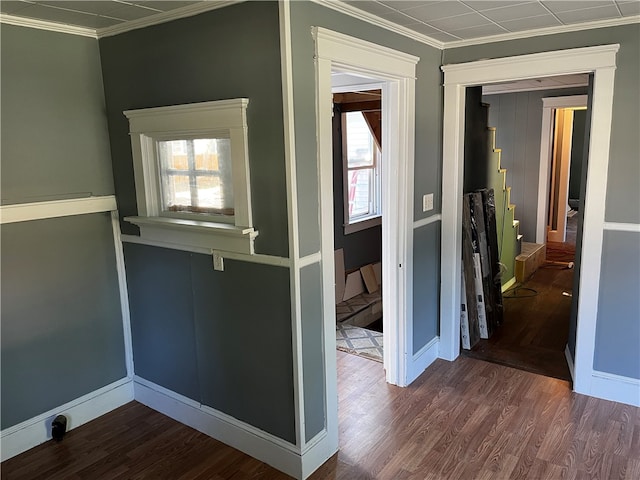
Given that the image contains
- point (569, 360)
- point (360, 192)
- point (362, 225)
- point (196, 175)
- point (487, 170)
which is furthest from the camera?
point (360, 192)

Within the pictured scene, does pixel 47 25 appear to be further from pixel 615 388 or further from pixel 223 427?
pixel 615 388

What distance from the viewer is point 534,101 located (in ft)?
19.5

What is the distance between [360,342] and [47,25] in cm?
299

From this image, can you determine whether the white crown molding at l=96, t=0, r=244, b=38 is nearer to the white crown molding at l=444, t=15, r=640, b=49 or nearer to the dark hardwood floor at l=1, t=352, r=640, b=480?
the white crown molding at l=444, t=15, r=640, b=49

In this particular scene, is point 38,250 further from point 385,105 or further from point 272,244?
point 385,105

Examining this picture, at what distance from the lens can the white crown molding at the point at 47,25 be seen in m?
2.37

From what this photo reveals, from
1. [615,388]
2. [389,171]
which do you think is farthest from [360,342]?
[615,388]

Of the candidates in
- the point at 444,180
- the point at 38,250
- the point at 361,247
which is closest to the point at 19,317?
the point at 38,250

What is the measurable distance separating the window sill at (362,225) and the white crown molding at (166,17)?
327 centimetres

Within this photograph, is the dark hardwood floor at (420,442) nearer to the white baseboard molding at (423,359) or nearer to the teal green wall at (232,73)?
the white baseboard molding at (423,359)

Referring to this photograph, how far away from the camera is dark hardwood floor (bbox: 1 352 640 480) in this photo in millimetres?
2469

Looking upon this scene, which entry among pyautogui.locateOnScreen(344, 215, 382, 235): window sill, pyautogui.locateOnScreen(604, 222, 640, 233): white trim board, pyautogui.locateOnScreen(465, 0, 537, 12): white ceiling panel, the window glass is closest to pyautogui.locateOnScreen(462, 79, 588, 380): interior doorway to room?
pyautogui.locateOnScreen(604, 222, 640, 233): white trim board

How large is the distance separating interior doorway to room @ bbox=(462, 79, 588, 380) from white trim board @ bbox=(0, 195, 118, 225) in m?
2.65

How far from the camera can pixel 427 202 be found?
3305 millimetres
